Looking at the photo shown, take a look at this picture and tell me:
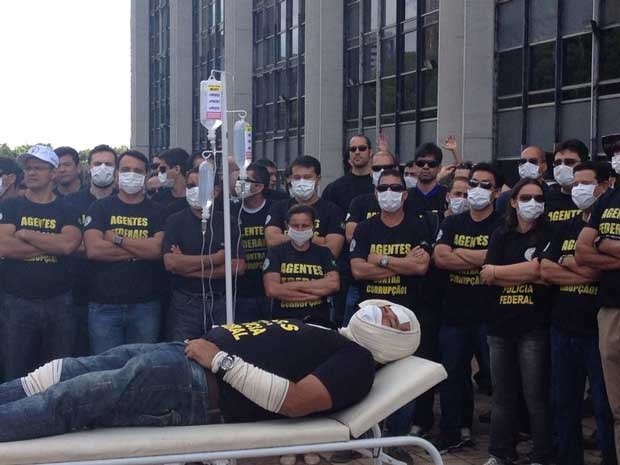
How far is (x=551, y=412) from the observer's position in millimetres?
6188

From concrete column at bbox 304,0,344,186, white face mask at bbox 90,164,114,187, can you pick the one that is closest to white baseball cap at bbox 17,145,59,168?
white face mask at bbox 90,164,114,187

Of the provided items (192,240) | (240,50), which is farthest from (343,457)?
(240,50)

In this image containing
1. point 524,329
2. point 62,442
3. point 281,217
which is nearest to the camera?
point 62,442

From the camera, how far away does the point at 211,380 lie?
453 cm

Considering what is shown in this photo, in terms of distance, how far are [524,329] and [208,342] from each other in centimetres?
235

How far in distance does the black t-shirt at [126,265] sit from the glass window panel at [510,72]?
1112cm

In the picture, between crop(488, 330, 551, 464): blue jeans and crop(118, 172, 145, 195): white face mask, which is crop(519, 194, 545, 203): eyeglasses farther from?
crop(118, 172, 145, 195): white face mask

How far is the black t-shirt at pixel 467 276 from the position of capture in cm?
648

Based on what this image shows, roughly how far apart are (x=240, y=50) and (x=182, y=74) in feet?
27.3

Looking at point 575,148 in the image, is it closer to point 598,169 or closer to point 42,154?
point 598,169

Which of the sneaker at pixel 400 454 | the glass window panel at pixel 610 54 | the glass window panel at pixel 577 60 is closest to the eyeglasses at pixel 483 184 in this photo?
the sneaker at pixel 400 454

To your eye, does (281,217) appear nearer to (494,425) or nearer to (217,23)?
(494,425)

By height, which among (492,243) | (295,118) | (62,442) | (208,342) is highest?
(295,118)

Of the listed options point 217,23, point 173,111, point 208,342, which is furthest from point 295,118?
point 208,342
